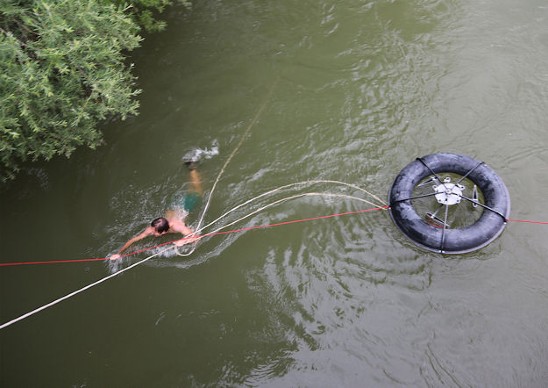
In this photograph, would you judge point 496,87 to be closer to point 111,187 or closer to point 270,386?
point 270,386

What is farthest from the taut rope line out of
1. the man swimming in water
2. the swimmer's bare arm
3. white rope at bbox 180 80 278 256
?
the swimmer's bare arm

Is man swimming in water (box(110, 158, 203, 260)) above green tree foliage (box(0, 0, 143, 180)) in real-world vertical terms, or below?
below

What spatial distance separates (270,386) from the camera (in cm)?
495

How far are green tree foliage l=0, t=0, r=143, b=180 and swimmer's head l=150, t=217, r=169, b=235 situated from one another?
1577 mm

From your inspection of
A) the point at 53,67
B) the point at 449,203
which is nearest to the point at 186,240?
the point at 53,67

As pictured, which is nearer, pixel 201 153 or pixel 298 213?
pixel 298 213

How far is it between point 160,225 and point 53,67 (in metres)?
2.40

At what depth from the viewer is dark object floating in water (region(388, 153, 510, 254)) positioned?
17.6ft

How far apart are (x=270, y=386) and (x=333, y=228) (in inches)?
90.5

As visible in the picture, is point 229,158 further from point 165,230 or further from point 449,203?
point 449,203

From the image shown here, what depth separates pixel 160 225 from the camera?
5711 millimetres

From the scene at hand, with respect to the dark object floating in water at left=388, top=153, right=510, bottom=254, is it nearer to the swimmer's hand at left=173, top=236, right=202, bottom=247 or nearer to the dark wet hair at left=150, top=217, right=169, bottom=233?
the swimmer's hand at left=173, top=236, right=202, bottom=247

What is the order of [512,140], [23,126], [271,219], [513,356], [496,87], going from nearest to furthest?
[513,356] → [23,126] → [271,219] → [512,140] → [496,87]

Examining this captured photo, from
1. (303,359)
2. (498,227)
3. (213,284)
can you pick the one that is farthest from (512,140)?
(213,284)
